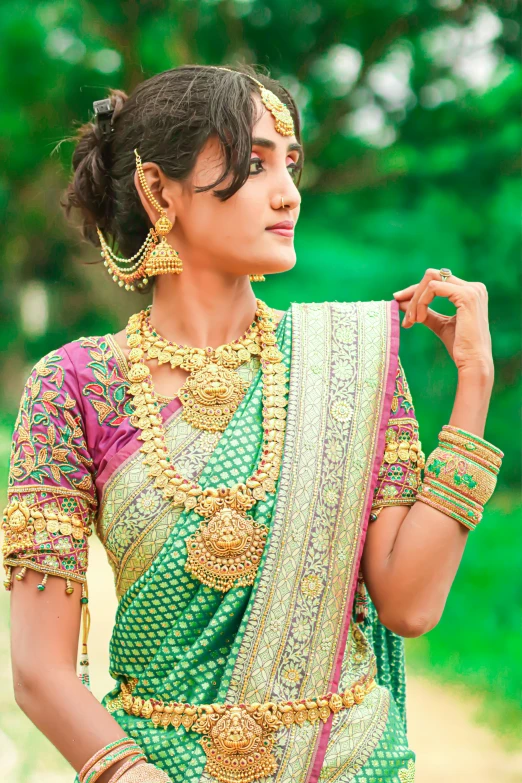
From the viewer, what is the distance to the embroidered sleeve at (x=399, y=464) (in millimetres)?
1854

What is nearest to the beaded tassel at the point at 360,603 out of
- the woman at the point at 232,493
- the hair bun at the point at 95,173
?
the woman at the point at 232,493

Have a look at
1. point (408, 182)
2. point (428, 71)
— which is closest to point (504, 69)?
point (428, 71)

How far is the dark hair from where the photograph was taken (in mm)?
1887

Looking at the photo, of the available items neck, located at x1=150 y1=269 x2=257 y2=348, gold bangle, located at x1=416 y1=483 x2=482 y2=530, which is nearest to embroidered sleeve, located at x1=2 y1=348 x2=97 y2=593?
neck, located at x1=150 y1=269 x2=257 y2=348

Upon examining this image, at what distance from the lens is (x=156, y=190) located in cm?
200

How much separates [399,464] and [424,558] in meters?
0.19

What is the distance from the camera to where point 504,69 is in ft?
17.9

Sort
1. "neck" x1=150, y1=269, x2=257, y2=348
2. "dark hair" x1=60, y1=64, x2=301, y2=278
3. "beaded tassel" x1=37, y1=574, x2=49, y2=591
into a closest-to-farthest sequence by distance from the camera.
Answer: "beaded tassel" x1=37, y1=574, x2=49, y2=591 < "dark hair" x1=60, y1=64, x2=301, y2=278 < "neck" x1=150, y1=269, x2=257, y2=348

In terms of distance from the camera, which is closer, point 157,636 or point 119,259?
point 157,636

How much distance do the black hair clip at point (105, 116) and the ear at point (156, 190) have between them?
0.45 feet

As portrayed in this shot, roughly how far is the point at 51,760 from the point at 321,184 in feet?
10.9

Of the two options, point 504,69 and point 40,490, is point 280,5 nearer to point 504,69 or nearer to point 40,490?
point 504,69

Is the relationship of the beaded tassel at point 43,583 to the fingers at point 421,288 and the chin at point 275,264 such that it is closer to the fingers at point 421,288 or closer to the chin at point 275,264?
the chin at point 275,264

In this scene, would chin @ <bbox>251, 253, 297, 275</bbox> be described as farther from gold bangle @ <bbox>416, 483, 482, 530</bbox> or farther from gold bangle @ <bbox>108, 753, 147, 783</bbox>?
gold bangle @ <bbox>108, 753, 147, 783</bbox>
